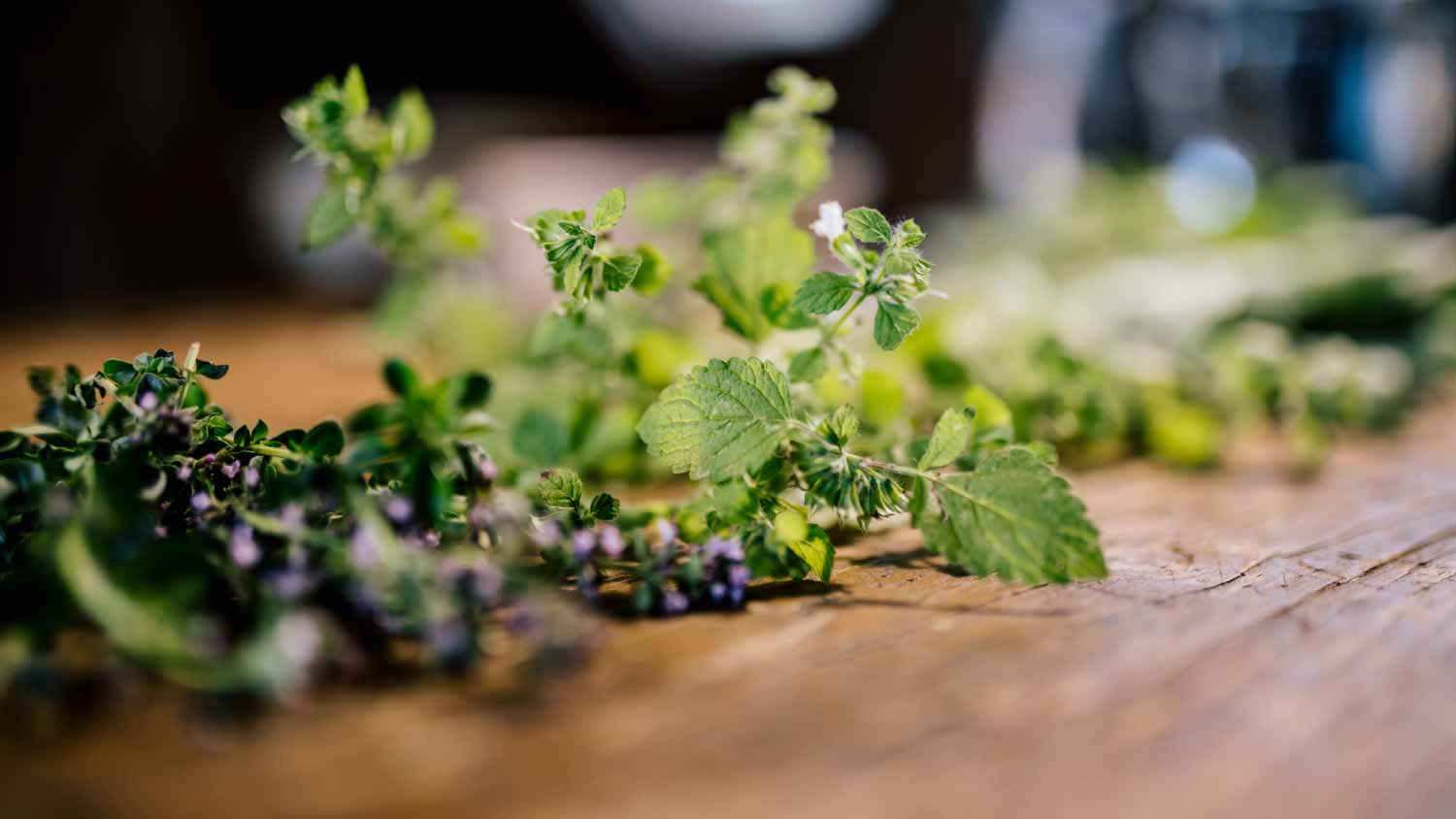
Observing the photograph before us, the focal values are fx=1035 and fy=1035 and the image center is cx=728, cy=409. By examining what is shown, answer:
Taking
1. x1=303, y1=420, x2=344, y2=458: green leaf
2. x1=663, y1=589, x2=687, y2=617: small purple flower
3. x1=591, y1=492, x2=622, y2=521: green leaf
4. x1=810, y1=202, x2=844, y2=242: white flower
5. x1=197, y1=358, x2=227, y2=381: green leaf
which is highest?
x1=810, y1=202, x2=844, y2=242: white flower

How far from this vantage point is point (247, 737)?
0.38 m

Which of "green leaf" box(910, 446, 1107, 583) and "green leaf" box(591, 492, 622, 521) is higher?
"green leaf" box(591, 492, 622, 521)

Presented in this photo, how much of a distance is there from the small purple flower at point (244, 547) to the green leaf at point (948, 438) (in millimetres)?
326

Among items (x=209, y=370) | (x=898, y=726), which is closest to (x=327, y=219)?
(x=209, y=370)

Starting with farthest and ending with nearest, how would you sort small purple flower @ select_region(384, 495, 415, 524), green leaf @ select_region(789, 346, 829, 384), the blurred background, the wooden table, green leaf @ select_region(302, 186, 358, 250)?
the blurred background < green leaf @ select_region(302, 186, 358, 250) < green leaf @ select_region(789, 346, 829, 384) < small purple flower @ select_region(384, 495, 415, 524) < the wooden table

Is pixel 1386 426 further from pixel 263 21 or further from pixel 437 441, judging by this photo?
pixel 263 21

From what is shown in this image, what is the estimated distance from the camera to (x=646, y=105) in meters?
4.16

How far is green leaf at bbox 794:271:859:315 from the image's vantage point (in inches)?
21.3

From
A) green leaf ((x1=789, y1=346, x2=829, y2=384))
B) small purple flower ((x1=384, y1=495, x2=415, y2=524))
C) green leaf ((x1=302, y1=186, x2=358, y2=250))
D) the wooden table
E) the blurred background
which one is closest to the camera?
the wooden table

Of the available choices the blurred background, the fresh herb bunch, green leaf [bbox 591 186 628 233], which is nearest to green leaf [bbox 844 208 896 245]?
the fresh herb bunch

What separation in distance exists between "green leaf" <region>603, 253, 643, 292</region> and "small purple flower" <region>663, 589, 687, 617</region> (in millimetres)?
168

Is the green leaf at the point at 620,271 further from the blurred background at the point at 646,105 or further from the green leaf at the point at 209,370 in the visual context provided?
the blurred background at the point at 646,105

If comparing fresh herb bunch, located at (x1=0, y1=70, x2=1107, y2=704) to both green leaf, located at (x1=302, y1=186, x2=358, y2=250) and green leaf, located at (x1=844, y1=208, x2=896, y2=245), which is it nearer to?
green leaf, located at (x1=844, y1=208, x2=896, y2=245)

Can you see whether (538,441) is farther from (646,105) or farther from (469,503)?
(646,105)
